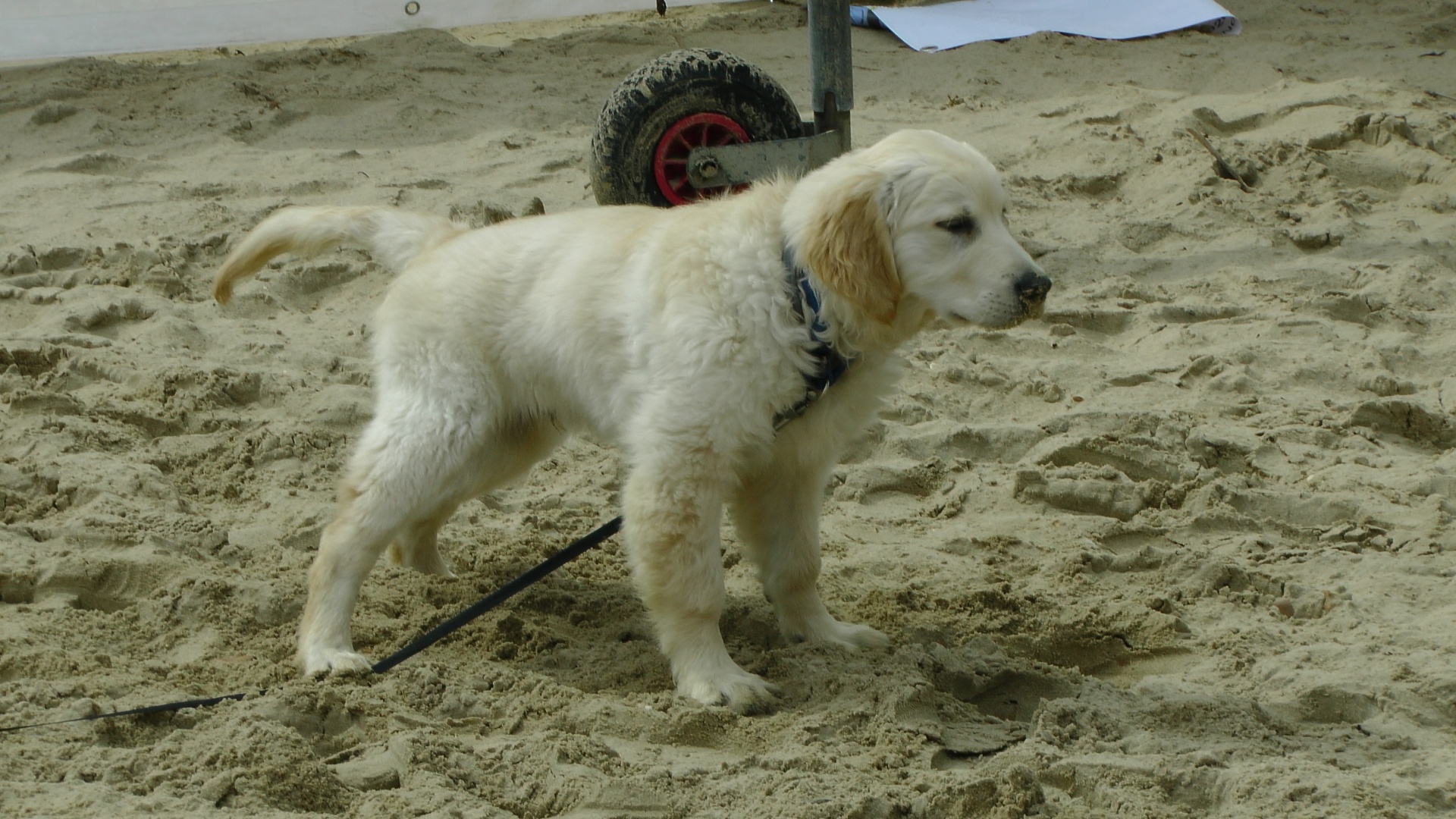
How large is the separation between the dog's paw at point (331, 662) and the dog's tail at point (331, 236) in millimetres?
1100

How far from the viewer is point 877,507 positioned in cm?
445

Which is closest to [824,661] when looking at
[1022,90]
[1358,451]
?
[1358,451]

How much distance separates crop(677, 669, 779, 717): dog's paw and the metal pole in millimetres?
3223

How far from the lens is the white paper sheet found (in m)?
9.32

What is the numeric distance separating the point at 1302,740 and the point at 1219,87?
5.94 metres

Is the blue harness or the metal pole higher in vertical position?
the metal pole

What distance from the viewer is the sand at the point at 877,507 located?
2812 mm

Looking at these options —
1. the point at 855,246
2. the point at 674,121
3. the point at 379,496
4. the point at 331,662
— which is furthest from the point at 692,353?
the point at 674,121

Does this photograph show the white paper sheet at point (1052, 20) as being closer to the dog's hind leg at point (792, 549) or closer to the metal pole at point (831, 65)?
the metal pole at point (831, 65)

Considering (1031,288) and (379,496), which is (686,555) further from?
(1031,288)

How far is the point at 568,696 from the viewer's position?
3227mm

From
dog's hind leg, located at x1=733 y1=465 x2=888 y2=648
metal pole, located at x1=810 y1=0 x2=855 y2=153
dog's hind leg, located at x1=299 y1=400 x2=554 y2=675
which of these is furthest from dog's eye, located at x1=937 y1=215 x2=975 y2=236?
metal pole, located at x1=810 y1=0 x2=855 y2=153

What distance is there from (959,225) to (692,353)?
0.74 m

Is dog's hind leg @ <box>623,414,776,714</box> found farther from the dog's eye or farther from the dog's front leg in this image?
the dog's eye
